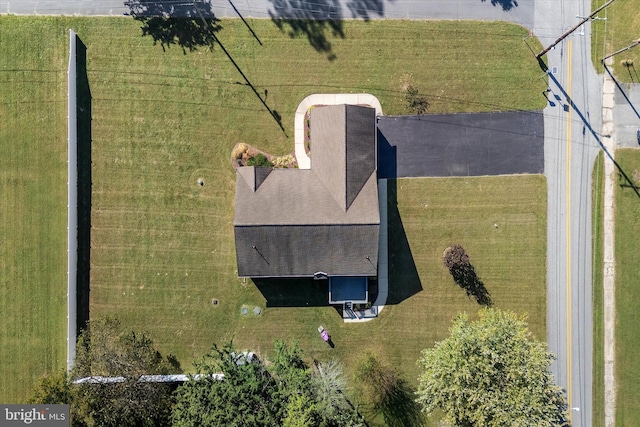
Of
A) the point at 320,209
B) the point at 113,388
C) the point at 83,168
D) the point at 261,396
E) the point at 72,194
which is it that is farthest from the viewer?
the point at 83,168

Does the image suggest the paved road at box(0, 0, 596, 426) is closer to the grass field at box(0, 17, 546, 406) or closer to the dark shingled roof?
the grass field at box(0, 17, 546, 406)

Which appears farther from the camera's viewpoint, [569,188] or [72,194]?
[569,188]

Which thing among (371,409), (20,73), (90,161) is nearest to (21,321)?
(90,161)

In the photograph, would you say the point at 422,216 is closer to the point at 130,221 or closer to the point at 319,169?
the point at 319,169

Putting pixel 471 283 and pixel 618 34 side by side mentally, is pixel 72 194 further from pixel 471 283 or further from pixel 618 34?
pixel 618 34

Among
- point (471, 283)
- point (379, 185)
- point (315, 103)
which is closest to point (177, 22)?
point (315, 103)

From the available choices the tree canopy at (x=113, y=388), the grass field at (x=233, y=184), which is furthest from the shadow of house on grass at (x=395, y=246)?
the tree canopy at (x=113, y=388)
